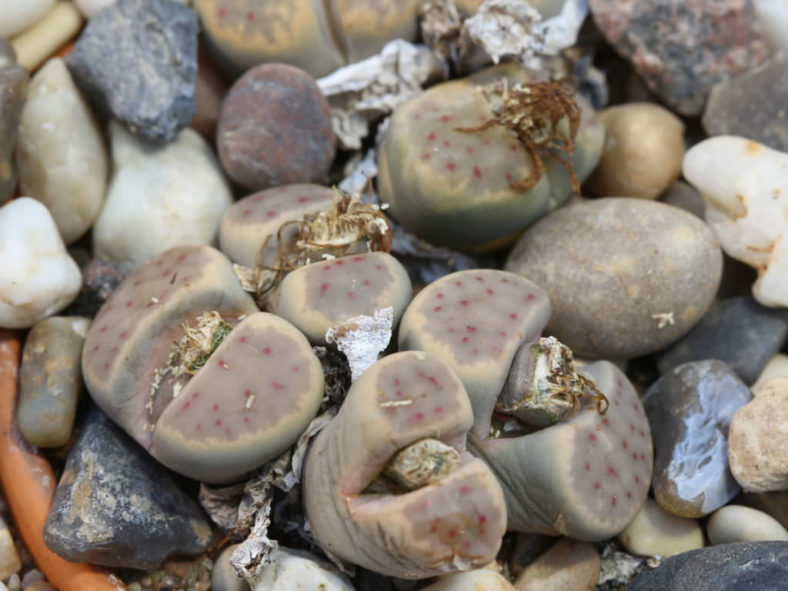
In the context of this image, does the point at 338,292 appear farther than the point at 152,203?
No

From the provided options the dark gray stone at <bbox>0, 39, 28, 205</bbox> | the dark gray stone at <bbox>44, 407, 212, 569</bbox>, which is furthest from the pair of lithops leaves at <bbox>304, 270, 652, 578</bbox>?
the dark gray stone at <bbox>0, 39, 28, 205</bbox>

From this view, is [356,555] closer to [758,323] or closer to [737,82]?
[758,323]

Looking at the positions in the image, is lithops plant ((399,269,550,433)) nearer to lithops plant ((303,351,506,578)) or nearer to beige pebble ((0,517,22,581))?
lithops plant ((303,351,506,578))

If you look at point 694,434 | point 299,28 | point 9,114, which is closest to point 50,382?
point 9,114

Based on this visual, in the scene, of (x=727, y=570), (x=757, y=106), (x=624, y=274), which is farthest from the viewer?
(x=757, y=106)

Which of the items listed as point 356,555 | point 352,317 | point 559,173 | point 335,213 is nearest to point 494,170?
point 559,173

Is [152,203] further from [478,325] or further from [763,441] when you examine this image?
[763,441]
